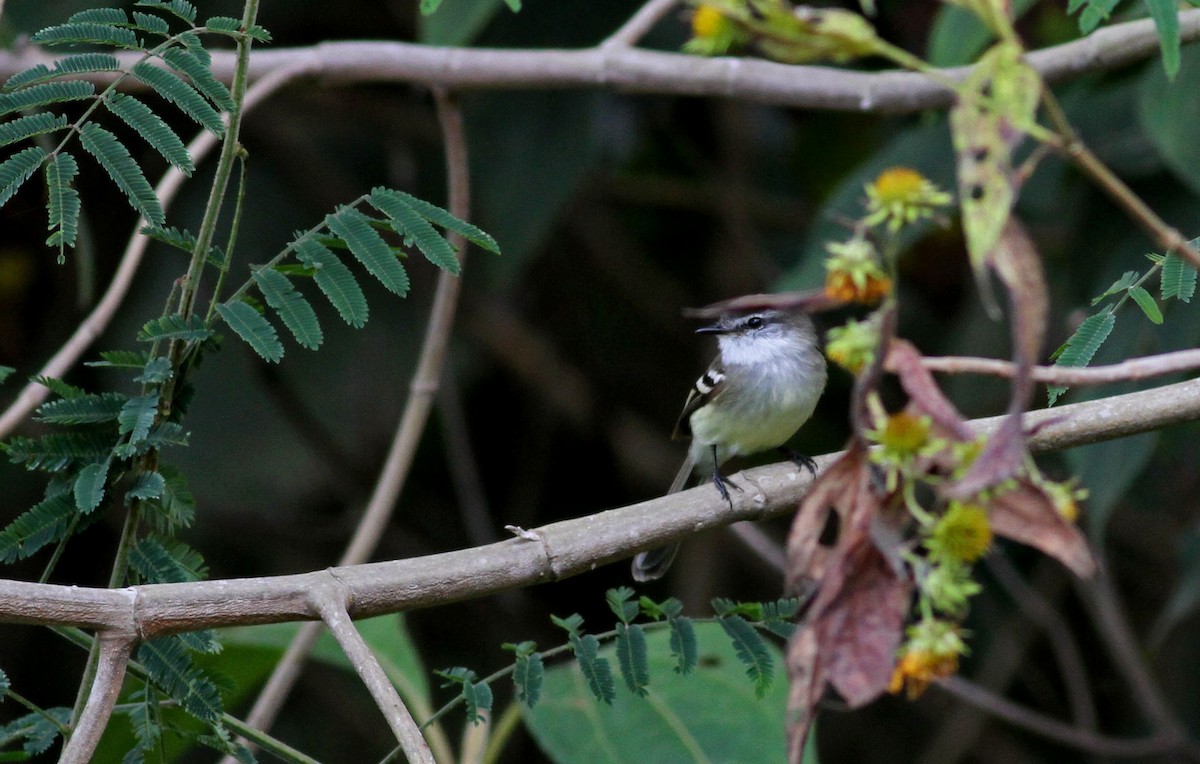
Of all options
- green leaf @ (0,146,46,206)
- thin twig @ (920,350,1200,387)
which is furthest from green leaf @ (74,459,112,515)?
thin twig @ (920,350,1200,387)

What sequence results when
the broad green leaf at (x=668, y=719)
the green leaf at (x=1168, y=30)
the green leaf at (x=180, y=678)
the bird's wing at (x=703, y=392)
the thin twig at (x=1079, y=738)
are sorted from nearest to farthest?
the green leaf at (x=1168, y=30) → the green leaf at (x=180, y=678) → the broad green leaf at (x=668, y=719) → the bird's wing at (x=703, y=392) → the thin twig at (x=1079, y=738)

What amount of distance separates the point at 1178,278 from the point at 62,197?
7.31 ft

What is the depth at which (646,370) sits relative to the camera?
7543 millimetres

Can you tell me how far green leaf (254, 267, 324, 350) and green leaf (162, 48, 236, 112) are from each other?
1.15ft

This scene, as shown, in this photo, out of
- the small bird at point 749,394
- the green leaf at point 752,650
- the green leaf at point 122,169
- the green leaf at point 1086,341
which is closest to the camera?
the green leaf at point 122,169

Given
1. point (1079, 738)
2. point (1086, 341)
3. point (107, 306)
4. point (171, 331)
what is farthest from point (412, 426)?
point (1079, 738)

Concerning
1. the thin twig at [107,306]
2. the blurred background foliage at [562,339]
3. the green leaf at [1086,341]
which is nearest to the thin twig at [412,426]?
the thin twig at [107,306]

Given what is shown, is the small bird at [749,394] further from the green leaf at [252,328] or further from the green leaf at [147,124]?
the green leaf at [147,124]

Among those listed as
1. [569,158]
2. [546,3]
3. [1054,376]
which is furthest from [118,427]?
[546,3]

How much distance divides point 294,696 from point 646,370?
2.82m

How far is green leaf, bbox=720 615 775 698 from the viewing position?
8.98ft

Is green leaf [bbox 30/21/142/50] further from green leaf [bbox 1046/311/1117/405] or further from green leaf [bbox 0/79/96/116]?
green leaf [bbox 1046/311/1117/405]

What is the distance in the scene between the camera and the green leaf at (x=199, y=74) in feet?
7.41

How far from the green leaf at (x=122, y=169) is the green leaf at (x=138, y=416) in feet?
1.14
